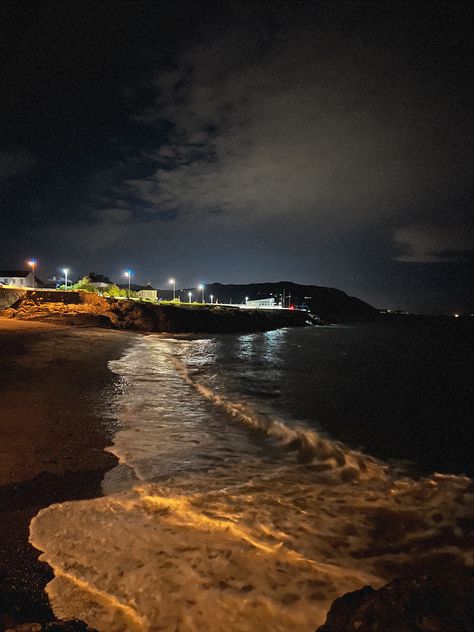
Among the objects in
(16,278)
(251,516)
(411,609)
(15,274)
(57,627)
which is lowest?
(251,516)

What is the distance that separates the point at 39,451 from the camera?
17.0ft

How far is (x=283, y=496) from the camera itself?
446cm

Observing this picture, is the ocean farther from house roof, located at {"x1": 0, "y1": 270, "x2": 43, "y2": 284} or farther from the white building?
house roof, located at {"x1": 0, "y1": 270, "x2": 43, "y2": 284}

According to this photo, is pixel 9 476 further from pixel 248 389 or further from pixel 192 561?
pixel 248 389

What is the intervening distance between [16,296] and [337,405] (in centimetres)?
3903

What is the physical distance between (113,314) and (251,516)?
31586 millimetres

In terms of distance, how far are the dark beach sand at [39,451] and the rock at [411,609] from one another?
6.85ft

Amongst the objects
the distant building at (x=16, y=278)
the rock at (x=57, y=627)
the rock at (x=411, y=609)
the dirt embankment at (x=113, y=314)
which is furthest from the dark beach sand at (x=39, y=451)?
the distant building at (x=16, y=278)

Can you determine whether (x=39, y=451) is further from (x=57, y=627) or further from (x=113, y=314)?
(x=113, y=314)

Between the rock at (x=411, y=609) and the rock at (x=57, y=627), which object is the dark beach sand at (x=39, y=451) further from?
the rock at (x=411, y=609)

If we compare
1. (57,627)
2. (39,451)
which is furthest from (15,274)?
(57,627)

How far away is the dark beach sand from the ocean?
0.18 m

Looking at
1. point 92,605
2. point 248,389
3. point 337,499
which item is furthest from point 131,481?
point 248,389

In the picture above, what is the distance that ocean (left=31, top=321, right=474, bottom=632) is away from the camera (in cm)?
266
